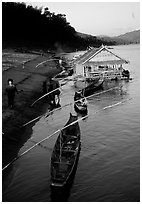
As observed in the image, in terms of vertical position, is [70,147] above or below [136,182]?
above

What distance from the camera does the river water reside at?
1616 cm

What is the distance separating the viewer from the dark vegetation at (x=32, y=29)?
344ft

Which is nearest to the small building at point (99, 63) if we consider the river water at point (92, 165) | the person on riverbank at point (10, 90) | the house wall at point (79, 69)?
the house wall at point (79, 69)

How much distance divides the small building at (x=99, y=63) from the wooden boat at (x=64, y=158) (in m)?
29.4

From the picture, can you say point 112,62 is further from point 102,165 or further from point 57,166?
point 57,166

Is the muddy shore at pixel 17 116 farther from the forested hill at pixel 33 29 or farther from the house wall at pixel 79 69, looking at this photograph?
the forested hill at pixel 33 29

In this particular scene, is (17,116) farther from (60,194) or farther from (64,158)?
(60,194)

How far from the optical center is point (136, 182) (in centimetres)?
1759

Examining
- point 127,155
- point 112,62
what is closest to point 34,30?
point 112,62

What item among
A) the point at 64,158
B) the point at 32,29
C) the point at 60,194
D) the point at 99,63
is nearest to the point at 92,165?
the point at 64,158

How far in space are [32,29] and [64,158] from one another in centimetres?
10949

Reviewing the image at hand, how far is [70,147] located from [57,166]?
3075 millimetres

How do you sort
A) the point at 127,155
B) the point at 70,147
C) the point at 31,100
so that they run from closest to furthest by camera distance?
the point at 70,147, the point at 127,155, the point at 31,100

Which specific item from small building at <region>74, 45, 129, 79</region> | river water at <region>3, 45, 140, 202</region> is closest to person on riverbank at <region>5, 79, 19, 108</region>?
river water at <region>3, 45, 140, 202</region>
